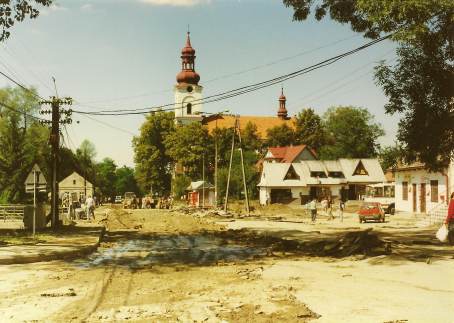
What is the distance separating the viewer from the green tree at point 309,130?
8681cm

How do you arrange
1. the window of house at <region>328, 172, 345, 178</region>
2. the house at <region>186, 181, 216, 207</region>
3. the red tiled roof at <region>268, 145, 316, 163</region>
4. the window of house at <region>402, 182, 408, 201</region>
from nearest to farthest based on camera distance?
1. the window of house at <region>402, 182, 408, 201</region>
2. the house at <region>186, 181, 216, 207</region>
3. the window of house at <region>328, 172, 345, 178</region>
4. the red tiled roof at <region>268, 145, 316, 163</region>

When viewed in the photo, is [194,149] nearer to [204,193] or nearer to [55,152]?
[204,193]

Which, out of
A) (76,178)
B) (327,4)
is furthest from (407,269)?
(76,178)

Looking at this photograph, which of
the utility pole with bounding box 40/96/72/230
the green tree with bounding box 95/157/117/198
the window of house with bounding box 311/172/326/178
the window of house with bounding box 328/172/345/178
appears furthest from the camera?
the green tree with bounding box 95/157/117/198

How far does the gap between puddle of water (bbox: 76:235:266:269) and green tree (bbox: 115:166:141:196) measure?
432ft

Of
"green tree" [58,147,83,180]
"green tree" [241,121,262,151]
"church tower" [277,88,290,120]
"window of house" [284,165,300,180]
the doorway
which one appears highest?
"church tower" [277,88,290,120]

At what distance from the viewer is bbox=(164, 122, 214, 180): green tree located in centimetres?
7631

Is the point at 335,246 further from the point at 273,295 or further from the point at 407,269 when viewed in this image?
the point at 273,295

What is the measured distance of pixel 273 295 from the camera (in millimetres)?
9469

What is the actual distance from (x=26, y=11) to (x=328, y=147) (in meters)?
76.1

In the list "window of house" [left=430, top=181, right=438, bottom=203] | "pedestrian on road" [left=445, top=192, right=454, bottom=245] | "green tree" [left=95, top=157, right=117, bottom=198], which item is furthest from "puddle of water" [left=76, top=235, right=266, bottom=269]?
"green tree" [left=95, top=157, right=117, bottom=198]

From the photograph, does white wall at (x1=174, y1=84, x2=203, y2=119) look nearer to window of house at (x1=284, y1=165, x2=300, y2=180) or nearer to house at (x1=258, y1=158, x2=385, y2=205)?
house at (x1=258, y1=158, x2=385, y2=205)

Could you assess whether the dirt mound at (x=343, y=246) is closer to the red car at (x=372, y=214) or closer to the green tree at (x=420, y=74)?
the green tree at (x=420, y=74)

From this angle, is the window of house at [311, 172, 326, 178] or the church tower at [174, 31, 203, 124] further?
the church tower at [174, 31, 203, 124]
